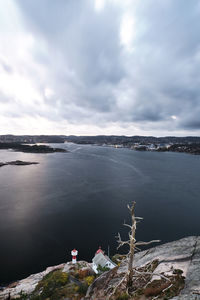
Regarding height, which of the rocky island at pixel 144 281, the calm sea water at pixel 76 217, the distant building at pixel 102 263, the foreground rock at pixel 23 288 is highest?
the rocky island at pixel 144 281

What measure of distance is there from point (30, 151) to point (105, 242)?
106 m

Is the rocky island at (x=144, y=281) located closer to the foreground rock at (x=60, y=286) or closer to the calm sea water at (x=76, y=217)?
the foreground rock at (x=60, y=286)

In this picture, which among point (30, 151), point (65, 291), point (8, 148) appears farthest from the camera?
point (8, 148)

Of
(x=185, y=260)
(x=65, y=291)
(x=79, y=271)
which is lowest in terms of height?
(x=79, y=271)

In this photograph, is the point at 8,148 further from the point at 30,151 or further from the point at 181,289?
the point at 181,289

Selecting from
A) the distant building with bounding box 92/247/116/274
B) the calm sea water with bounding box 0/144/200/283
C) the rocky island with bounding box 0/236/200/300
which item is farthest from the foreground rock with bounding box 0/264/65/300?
the distant building with bounding box 92/247/116/274

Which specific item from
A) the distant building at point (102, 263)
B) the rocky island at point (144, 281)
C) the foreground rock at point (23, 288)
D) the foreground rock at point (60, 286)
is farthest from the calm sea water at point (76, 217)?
the rocky island at point (144, 281)

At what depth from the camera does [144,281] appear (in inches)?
184

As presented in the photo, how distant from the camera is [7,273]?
11.8 m

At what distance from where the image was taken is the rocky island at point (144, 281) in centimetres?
406

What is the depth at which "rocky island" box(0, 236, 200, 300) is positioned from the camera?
406 cm

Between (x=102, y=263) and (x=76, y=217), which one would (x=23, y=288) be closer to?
(x=102, y=263)

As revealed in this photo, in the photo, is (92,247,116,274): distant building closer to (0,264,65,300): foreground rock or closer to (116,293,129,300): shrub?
(0,264,65,300): foreground rock

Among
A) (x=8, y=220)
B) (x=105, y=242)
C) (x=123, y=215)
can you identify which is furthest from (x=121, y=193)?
(x=8, y=220)
